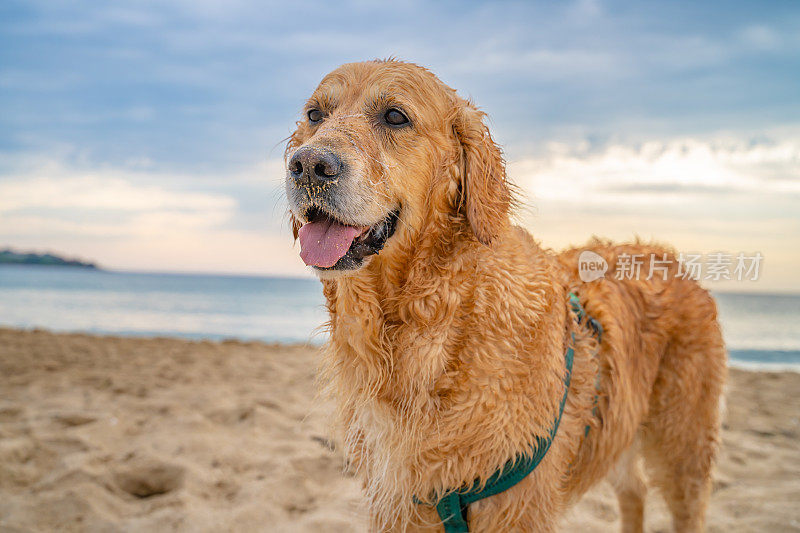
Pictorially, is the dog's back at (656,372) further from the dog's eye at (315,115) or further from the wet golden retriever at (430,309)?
the dog's eye at (315,115)

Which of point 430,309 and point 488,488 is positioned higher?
point 430,309

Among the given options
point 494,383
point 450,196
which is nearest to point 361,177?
point 450,196

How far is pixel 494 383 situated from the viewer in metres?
1.81

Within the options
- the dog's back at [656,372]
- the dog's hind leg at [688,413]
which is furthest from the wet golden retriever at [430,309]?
the dog's hind leg at [688,413]

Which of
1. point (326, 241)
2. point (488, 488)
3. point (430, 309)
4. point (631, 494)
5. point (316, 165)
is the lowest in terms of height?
point (631, 494)

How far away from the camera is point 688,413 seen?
108 inches

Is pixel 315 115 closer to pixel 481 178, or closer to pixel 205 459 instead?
pixel 481 178

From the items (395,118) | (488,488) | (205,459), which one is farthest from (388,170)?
(205,459)

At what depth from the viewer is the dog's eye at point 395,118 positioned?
78.8 inches

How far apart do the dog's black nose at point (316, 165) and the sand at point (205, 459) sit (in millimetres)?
1099

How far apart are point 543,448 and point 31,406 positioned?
4.80m

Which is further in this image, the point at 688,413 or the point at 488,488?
the point at 688,413

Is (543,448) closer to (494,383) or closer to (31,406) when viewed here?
(494,383)

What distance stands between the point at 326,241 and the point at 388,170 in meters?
0.35
